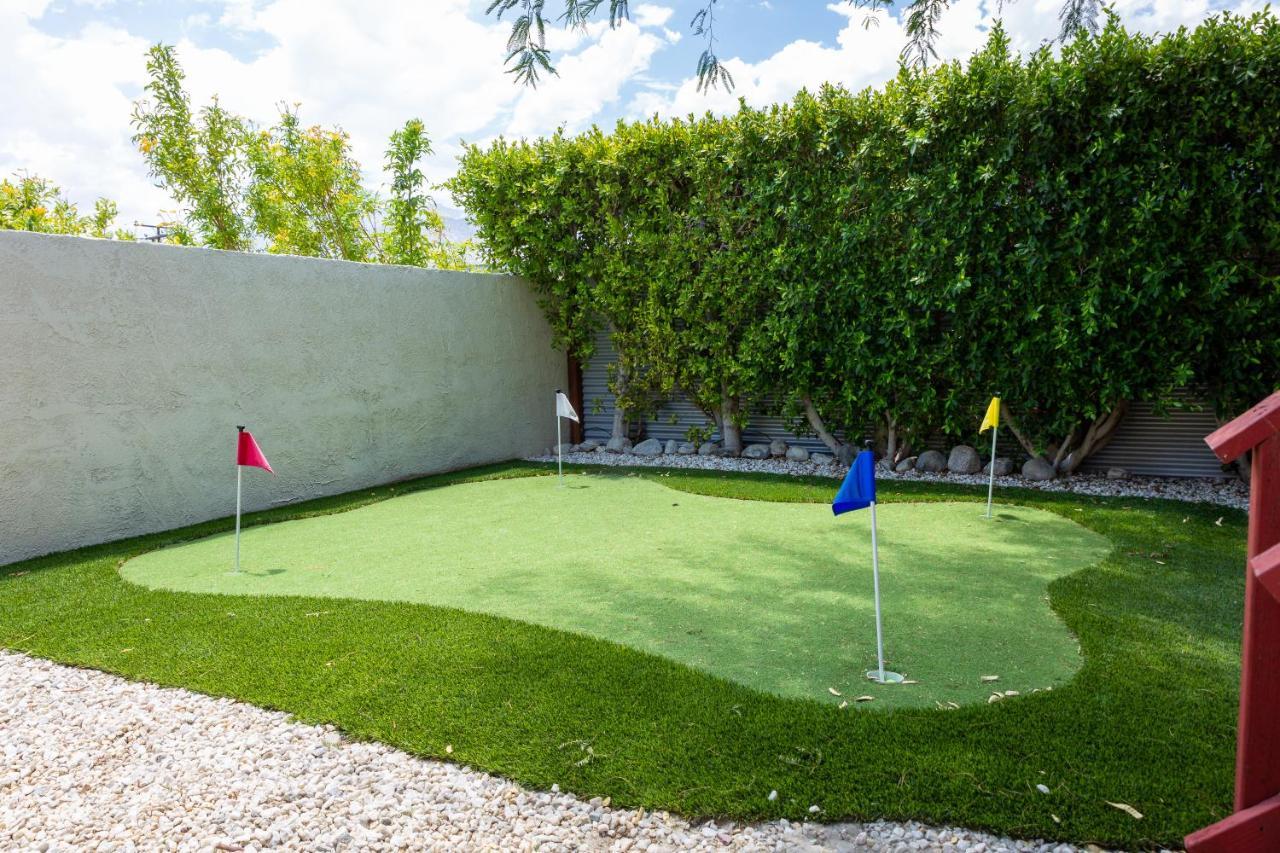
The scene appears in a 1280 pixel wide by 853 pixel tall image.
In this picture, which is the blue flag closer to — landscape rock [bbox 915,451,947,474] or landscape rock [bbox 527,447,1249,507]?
landscape rock [bbox 527,447,1249,507]

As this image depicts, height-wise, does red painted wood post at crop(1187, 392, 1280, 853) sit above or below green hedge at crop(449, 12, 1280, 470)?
below

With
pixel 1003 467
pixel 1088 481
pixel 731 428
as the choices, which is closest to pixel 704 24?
pixel 1003 467

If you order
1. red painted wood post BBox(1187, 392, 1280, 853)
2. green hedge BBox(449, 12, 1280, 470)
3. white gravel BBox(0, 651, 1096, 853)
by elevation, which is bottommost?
white gravel BBox(0, 651, 1096, 853)

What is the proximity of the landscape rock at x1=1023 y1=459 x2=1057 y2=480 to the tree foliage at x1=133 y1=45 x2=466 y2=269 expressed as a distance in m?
8.08

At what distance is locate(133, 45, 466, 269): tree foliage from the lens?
11.4 metres

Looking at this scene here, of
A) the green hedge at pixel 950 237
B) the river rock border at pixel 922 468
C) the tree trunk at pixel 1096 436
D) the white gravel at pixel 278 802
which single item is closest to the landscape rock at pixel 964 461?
the river rock border at pixel 922 468

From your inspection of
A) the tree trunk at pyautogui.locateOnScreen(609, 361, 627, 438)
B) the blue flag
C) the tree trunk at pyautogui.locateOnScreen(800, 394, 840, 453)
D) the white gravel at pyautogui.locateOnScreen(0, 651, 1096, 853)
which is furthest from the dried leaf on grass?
the tree trunk at pyautogui.locateOnScreen(609, 361, 627, 438)

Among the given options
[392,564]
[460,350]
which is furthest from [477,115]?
[392,564]

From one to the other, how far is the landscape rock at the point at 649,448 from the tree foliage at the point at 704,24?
5.36 m

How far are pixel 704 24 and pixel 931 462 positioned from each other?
4.99 m

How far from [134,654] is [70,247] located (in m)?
3.56

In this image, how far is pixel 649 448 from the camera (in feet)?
31.7

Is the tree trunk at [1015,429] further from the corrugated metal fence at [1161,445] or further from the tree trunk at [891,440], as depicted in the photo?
the tree trunk at [891,440]

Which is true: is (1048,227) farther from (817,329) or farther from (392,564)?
(392,564)
